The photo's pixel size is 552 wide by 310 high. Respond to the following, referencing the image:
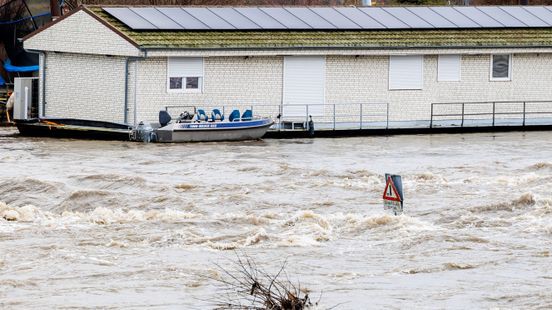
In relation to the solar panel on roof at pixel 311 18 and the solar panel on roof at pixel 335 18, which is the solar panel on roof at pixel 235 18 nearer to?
the solar panel on roof at pixel 311 18

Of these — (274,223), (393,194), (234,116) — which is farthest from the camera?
(234,116)

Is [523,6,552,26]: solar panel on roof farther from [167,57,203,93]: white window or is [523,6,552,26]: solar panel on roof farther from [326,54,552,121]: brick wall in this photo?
[167,57,203,93]: white window

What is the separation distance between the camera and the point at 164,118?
4097 cm

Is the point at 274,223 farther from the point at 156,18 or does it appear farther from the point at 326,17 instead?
the point at 326,17

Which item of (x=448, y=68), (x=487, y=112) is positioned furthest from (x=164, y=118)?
(x=487, y=112)

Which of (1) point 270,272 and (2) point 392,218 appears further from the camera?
(2) point 392,218

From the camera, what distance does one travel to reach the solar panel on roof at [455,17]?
159 ft

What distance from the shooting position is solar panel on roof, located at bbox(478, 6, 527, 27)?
4919 cm

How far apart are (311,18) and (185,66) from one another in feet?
19.0

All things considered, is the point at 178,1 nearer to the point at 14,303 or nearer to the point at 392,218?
the point at 392,218

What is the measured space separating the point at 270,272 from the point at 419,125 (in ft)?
82.4

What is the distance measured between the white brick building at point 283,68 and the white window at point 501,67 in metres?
0.04

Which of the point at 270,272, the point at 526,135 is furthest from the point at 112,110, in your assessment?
the point at 270,272

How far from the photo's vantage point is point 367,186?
32375 millimetres
